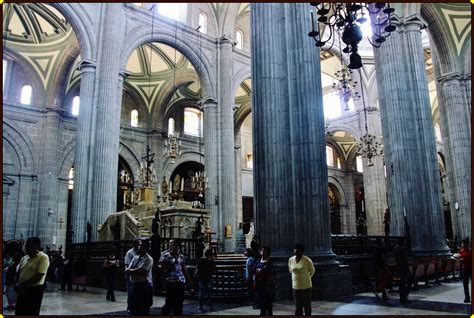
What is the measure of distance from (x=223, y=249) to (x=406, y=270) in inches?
509

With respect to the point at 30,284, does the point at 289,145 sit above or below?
above

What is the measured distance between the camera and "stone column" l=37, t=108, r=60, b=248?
21.2m

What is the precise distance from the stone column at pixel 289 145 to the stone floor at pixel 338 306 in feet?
2.36

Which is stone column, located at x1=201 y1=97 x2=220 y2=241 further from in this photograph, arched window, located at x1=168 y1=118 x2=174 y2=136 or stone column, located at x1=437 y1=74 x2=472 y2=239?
stone column, located at x1=437 y1=74 x2=472 y2=239

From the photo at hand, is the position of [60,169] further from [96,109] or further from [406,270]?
[406,270]

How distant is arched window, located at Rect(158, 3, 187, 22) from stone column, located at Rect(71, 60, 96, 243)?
22.6 feet

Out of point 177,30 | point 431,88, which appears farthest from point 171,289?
point 431,88

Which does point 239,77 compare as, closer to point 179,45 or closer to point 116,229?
point 179,45

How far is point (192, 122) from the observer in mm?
30625

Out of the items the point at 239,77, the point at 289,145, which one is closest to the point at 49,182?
the point at 239,77

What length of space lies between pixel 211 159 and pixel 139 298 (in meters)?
15.6

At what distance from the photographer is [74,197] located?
1539 centimetres

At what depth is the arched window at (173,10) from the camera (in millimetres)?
21814

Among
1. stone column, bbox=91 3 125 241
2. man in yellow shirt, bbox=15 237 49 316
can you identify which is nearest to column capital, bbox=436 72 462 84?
stone column, bbox=91 3 125 241
